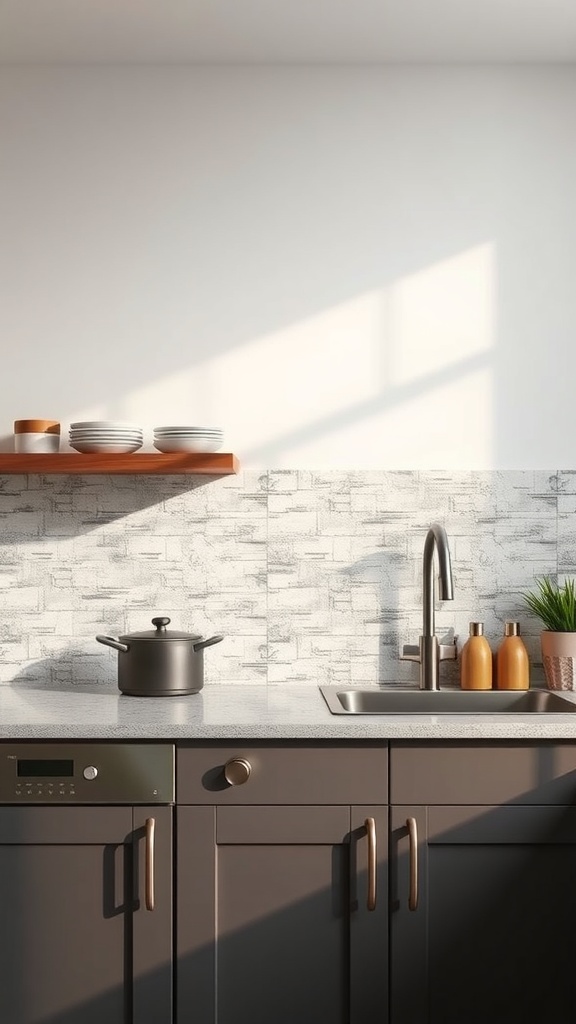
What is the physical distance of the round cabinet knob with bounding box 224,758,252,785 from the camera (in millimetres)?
2172

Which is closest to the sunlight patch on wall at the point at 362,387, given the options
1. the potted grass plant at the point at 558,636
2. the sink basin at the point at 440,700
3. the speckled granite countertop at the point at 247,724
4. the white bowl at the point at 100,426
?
the white bowl at the point at 100,426

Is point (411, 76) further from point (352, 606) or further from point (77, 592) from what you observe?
point (77, 592)

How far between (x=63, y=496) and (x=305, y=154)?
124 cm

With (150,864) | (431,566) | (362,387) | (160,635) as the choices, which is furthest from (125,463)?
(150,864)

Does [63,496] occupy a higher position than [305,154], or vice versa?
[305,154]

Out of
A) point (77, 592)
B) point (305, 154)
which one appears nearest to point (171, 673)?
point (77, 592)

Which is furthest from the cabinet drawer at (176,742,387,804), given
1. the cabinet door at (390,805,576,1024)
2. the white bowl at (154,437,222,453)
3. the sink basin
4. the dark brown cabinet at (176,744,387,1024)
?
the white bowl at (154,437,222,453)

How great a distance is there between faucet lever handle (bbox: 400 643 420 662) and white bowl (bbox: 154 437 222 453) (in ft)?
2.64

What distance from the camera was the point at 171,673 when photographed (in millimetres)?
2518

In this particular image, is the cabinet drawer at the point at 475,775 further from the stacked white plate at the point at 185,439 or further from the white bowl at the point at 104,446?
the white bowl at the point at 104,446

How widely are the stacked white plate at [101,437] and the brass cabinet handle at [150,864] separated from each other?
1008mm

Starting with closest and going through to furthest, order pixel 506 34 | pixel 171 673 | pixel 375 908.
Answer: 1. pixel 375 908
2. pixel 171 673
3. pixel 506 34

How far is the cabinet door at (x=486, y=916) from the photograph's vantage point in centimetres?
219

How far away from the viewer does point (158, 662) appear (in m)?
2.51
